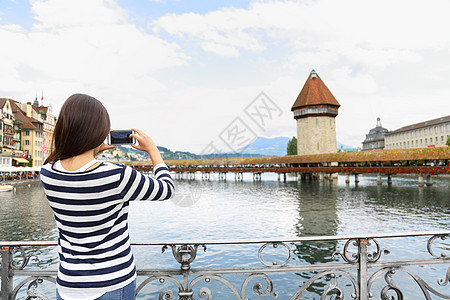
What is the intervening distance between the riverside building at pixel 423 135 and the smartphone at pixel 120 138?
217ft

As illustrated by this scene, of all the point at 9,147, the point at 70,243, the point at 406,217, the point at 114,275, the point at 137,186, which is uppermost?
the point at 9,147

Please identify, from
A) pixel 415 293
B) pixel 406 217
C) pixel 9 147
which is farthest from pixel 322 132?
pixel 9 147

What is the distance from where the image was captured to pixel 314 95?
4678cm

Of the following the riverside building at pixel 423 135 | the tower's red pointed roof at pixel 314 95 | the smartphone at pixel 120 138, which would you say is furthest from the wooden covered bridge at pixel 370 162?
the smartphone at pixel 120 138

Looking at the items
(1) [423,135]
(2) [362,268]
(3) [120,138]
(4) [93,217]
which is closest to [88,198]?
(4) [93,217]

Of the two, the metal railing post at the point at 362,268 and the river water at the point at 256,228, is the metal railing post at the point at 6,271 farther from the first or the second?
the metal railing post at the point at 362,268

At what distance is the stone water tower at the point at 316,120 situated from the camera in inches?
1796

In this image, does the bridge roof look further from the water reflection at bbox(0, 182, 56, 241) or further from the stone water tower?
the water reflection at bbox(0, 182, 56, 241)

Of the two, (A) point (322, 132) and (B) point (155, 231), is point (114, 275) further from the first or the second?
(A) point (322, 132)

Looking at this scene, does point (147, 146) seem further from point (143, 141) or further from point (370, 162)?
point (370, 162)

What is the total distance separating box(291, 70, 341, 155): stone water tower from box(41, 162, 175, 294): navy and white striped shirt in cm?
4642

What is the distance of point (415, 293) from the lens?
18.6ft

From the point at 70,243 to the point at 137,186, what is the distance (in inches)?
16.8

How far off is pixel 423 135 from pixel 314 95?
3730cm
